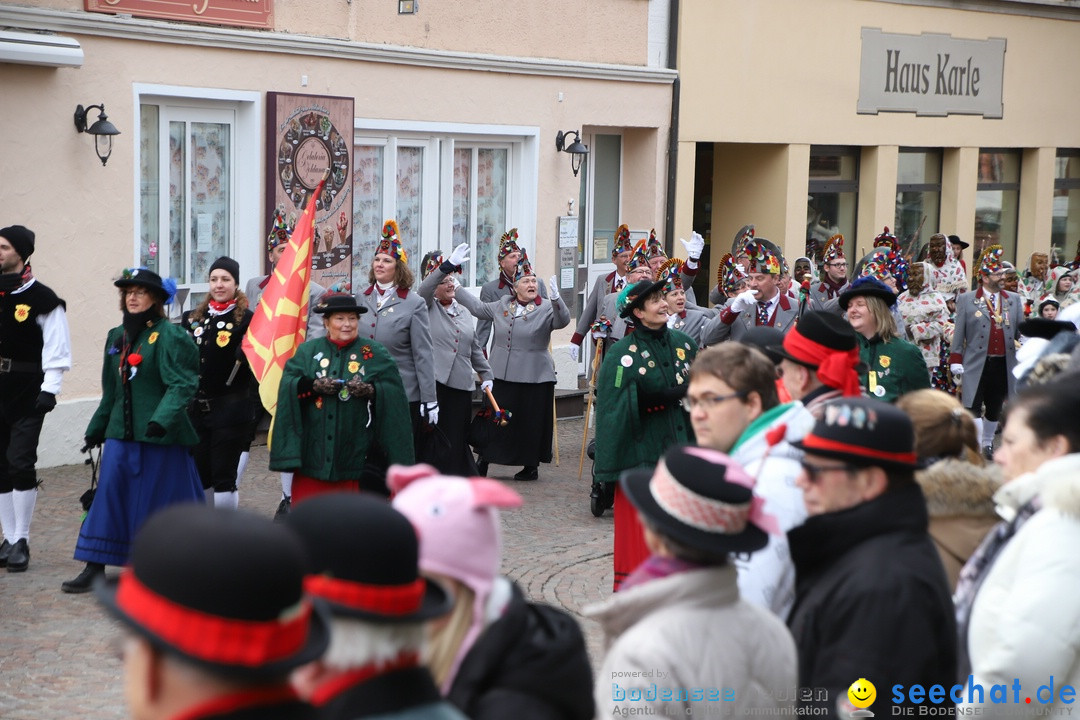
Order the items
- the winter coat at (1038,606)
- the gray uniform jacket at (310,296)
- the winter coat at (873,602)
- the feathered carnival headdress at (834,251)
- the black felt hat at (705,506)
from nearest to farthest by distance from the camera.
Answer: the black felt hat at (705,506), the winter coat at (873,602), the winter coat at (1038,606), the gray uniform jacket at (310,296), the feathered carnival headdress at (834,251)

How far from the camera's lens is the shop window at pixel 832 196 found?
2125 centimetres

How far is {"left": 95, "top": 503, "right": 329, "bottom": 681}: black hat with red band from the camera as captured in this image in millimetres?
2061

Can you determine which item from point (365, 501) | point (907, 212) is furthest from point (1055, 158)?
point (365, 501)

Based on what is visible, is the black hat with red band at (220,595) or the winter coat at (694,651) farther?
the winter coat at (694,651)

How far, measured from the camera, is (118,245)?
12.5m

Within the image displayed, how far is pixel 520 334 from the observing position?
12789 millimetres

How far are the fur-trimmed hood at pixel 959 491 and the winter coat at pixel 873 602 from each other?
65cm

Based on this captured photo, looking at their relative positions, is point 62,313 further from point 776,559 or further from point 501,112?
point 501,112

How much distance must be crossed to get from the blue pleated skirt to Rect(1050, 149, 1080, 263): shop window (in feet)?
65.4

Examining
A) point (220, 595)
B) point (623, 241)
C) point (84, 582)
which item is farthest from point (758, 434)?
point (623, 241)

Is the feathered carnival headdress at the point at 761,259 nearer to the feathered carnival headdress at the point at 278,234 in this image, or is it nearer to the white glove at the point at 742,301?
the white glove at the point at 742,301

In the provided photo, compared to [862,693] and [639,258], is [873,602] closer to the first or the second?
[862,693]

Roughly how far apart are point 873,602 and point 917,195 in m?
20.3

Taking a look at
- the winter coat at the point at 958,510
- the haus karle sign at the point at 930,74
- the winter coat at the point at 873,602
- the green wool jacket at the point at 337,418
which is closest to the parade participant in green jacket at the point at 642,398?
the green wool jacket at the point at 337,418
